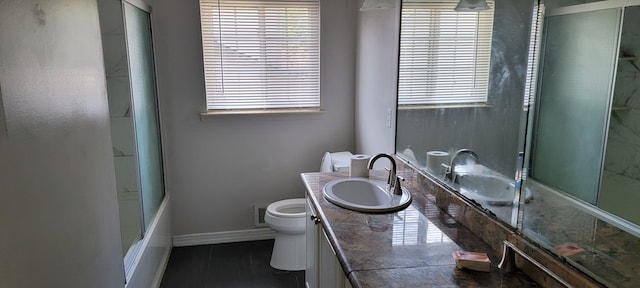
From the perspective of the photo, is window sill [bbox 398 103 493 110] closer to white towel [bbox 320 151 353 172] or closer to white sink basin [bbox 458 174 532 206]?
white sink basin [bbox 458 174 532 206]

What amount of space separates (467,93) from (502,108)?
26 cm

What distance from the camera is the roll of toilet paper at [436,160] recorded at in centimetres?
199

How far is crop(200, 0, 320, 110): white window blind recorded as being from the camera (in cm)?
314

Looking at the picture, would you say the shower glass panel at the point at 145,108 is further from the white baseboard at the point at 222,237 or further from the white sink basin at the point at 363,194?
the white sink basin at the point at 363,194

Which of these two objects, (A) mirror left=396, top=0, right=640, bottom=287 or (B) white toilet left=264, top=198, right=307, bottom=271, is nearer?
(A) mirror left=396, top=0, right=640, bottom=287

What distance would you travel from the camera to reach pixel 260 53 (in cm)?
324

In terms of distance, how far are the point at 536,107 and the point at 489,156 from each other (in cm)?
34

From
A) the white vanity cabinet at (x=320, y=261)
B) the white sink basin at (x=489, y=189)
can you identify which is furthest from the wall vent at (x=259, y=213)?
the white sink basin at (x=489, y=189)

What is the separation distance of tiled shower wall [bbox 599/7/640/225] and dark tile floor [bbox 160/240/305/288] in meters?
2.06

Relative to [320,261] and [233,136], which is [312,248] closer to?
[320,261]

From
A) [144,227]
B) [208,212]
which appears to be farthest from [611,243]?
[208,212]

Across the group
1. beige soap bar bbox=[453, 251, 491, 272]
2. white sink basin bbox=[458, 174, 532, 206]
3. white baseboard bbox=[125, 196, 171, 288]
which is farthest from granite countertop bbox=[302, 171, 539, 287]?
white baseboard bbox=[125, 196, 171, 288]

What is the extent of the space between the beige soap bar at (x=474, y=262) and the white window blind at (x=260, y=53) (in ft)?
7.38

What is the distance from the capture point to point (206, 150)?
330 centimetres
